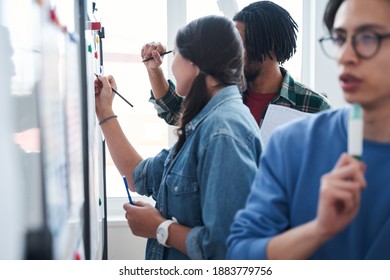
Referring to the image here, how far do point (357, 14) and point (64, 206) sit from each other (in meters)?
0.52

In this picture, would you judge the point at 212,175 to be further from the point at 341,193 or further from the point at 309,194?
the point at 341,193

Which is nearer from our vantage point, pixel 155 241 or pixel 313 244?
pixel 313 244

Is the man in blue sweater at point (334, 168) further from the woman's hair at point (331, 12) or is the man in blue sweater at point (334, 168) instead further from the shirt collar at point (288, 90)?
the shirt collar at point (288, 90)

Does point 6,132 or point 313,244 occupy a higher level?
point 6,132

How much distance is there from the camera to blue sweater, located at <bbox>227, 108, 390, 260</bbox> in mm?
731

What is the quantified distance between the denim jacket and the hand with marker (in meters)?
0.36

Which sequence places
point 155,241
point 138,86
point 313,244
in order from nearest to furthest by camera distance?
point 313,244, point 155,241, point 138,86

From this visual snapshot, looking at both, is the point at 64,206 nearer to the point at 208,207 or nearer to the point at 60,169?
the point at 60,169

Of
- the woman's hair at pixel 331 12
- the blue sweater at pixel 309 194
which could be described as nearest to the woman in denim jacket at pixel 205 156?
the blue sweater at pixel 309 194

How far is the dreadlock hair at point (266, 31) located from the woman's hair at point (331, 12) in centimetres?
69

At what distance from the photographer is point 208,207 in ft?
3.28

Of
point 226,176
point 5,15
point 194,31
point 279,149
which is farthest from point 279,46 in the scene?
point 5,15

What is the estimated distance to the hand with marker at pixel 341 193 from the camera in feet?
1.95

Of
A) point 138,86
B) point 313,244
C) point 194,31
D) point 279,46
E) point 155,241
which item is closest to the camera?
point 313,244
